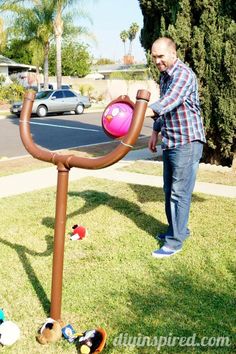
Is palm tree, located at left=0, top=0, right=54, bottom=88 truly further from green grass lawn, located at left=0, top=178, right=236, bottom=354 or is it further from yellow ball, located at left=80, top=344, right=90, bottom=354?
yellow ball, located at left=80, top=344, right=90, bottom=354

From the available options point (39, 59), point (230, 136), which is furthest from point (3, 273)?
point (39, 59)

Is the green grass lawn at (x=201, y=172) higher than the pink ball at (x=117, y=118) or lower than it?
lower

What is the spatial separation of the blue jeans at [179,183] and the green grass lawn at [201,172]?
327 cm

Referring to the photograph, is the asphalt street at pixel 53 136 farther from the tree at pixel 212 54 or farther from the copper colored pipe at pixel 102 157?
the copper colored pipe at pixel 102 157

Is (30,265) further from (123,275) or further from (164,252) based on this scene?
(164,252)

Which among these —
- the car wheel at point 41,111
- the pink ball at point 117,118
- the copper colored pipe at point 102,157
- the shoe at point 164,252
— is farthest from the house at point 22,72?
the copper colored pipe at point 102,157

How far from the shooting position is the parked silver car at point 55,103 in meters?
23.6

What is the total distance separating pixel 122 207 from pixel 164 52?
2751 mm

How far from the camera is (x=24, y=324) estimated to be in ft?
10.8

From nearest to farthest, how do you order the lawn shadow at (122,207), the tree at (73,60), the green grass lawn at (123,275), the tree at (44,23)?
the green grass lawn at (123,275), the lawn shadow at (122,207), the tree at (44,23), the tree at (73,60)

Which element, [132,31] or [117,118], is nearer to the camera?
[117,118]

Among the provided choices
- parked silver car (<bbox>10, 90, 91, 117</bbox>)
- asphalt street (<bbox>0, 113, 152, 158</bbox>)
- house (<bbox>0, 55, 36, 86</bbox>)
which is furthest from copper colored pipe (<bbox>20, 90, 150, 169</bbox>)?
house (<bbox>0, 55, 36, 86</bbox>)

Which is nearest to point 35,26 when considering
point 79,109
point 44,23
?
point 44,23

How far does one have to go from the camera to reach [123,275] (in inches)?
160
